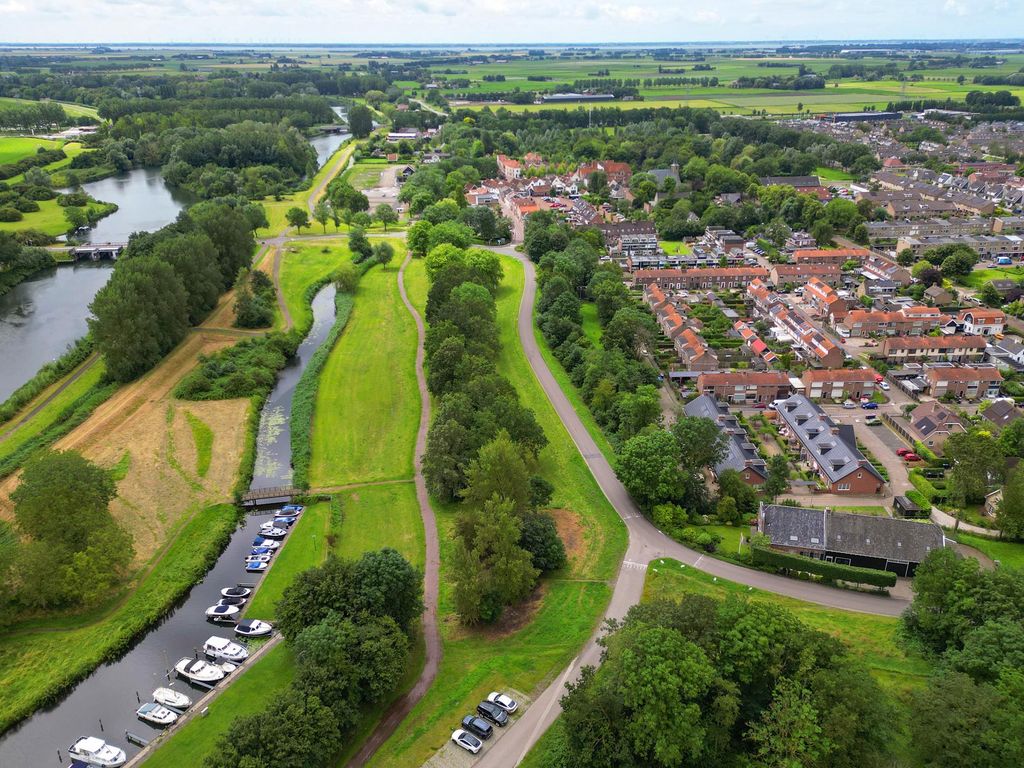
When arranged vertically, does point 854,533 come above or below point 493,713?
above

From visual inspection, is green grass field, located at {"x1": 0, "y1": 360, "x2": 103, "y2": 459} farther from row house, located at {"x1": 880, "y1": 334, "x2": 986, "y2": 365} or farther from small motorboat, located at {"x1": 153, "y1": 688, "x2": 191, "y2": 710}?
row house, located at {"x1": 880, "y1": 334, "x2": 986, "y2": 365}

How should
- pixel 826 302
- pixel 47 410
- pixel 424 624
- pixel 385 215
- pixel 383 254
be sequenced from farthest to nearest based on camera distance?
pixel 385 215 → pixel 383 254 → pixel 826 302 → pixel 47 410 → pixel 424 624

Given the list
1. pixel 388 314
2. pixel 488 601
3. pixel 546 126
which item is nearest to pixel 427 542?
pixel 488 601

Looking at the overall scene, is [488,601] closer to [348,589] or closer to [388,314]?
[348,589]

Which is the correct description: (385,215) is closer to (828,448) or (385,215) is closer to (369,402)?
(369,402)

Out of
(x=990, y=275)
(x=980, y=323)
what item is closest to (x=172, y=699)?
(x=980, y=323)

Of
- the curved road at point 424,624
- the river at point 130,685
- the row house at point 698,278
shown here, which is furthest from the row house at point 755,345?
the river at point 130,685
